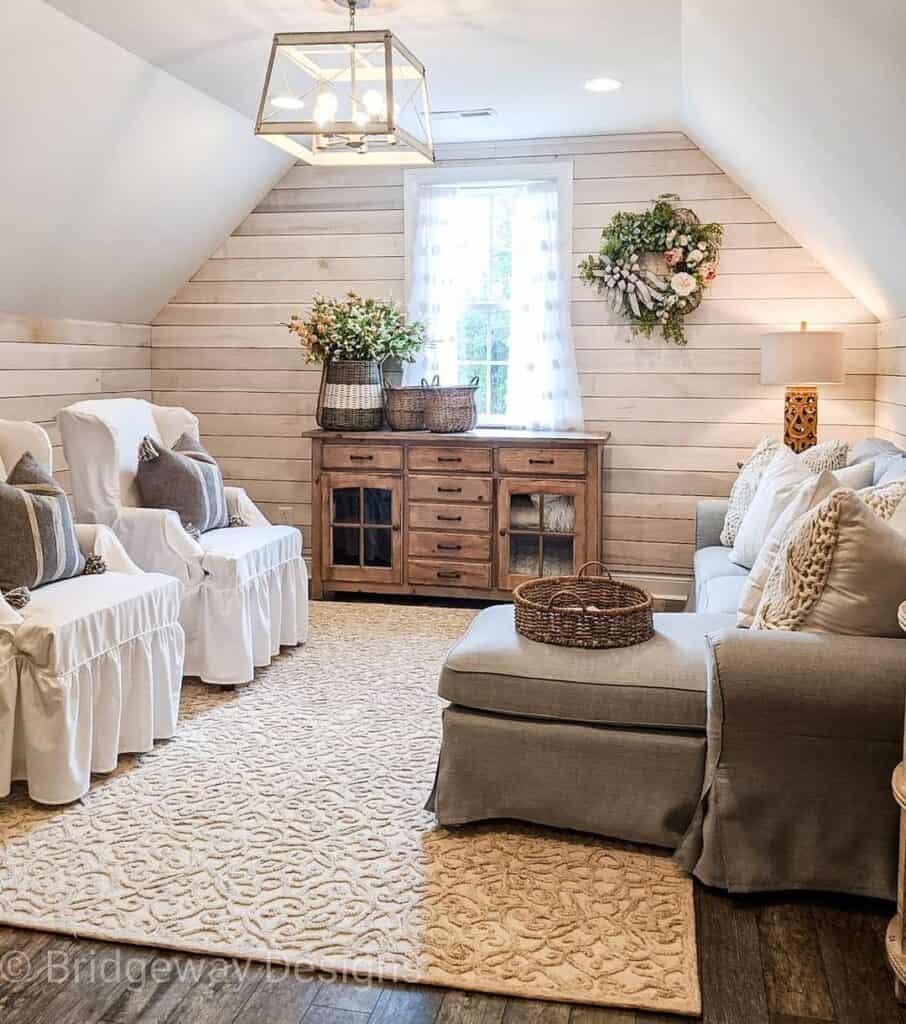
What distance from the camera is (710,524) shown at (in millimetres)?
4535

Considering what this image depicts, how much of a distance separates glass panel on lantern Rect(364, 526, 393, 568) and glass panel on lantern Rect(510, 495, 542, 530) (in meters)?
0.66

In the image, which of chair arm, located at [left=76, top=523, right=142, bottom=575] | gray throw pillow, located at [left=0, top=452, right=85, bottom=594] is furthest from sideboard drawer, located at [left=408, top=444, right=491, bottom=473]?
gray throw pillow, located at [left=0, top=452, right=85, bottom=594]

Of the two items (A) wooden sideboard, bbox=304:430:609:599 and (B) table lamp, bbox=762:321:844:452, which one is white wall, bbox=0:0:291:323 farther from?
(B) table lamp, bbox=762:321:844:452

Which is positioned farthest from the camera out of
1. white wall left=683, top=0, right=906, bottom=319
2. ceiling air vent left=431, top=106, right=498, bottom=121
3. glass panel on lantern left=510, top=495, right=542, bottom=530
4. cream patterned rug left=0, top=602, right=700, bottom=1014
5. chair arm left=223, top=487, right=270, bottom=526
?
glass panel on lantern left=510, top=495, right=542, bottom=530

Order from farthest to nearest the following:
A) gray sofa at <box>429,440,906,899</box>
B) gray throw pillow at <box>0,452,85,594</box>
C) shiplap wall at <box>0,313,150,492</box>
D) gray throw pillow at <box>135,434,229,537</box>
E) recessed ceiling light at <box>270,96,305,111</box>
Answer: shiplap wall at <box>0,313,150,492</box>, gray throw pillow at <box>135,434,229,537</box>, recessed ceiling light at <box>270,96,305,111</box>, gray throw pillow at <box>0,452,85,594</box>, gray sofa at <box>429,440,906,899</box>

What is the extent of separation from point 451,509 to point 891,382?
6.83 feet

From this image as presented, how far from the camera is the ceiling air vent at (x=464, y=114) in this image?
4812mm

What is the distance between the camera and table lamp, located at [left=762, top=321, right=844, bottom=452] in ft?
14.8

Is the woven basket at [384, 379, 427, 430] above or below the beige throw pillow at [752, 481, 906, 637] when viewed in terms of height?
above

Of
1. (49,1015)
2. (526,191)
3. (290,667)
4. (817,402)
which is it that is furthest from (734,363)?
(49,1015)

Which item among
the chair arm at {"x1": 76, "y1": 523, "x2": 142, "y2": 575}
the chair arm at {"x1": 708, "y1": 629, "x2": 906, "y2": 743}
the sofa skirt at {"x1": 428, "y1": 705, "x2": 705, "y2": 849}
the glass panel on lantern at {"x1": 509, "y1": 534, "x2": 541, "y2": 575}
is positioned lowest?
the sofa skirt at {"x1": 428, "y1": 705, "x2": 705, "y2": 849}

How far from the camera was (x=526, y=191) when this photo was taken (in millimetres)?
5367

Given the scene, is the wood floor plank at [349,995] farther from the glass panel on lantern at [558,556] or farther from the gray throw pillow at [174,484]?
the glass panel on lantern at [558,556]

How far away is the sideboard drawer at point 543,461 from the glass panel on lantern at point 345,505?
→ 30.8 inches
